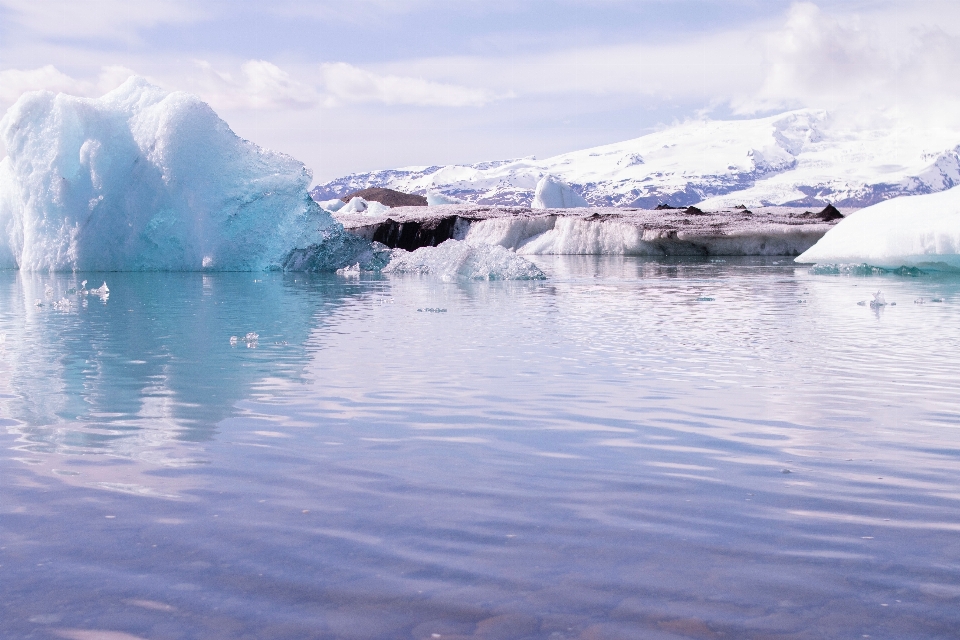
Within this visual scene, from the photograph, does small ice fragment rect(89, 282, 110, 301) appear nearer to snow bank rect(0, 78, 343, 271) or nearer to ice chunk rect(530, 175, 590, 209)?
snow bank rect(0, 78, 343, 271)

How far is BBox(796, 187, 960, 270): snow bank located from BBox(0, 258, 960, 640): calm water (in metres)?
11.2

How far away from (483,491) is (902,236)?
17.2m

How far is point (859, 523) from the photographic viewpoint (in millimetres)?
3301

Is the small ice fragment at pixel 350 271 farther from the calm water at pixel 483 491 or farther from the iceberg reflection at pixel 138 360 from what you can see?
the calm water at pixel 483 491

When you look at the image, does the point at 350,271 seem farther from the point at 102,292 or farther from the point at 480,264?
the point at 102,292

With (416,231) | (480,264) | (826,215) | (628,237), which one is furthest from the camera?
(416,231)

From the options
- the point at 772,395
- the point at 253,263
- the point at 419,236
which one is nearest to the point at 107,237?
the point at 253,263

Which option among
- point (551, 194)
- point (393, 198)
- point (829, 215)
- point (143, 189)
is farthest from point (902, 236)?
point (393, 198)

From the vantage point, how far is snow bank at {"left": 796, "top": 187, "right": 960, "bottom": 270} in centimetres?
1816

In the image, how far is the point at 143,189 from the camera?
24.4 meters

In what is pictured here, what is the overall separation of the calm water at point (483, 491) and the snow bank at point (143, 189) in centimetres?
1634

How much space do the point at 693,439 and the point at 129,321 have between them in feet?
27.2

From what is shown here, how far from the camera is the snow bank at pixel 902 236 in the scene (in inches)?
715

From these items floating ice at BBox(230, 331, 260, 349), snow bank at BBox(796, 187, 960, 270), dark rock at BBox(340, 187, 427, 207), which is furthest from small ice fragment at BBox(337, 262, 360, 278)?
dark rock at BBox(340, 187, 427, 207)
